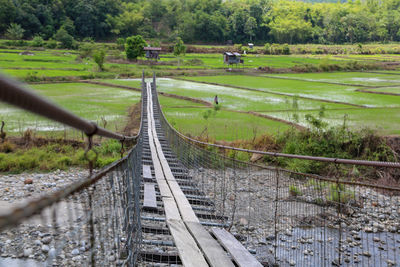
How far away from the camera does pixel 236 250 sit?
3146 mm

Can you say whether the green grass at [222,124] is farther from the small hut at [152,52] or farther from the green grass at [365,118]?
the small hut at [152,52]

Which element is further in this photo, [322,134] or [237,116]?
[237,116]

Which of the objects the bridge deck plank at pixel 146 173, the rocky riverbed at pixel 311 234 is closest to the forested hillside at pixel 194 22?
the bridge deck plank at pixel 146 173

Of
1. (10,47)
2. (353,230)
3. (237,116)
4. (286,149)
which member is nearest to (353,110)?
(237,116)

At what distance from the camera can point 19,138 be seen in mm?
10953

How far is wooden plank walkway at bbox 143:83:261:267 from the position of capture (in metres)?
2.92

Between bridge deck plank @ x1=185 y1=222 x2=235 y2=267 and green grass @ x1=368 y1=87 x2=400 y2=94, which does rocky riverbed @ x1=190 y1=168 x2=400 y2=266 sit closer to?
bridge deck plank @ x1=185 y1=222 x2=235 y2=267

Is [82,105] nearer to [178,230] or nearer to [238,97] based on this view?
[238,97]

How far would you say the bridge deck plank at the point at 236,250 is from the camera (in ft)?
9.64

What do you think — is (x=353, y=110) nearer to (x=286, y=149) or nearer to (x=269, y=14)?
(x=286, y=149)

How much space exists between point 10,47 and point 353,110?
118 feet

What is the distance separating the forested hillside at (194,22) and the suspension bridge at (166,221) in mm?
52725

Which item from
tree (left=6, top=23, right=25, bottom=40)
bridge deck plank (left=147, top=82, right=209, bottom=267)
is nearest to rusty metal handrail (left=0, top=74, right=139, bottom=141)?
bridge deck plank (left=147, top=82, right=209, bottom=267)

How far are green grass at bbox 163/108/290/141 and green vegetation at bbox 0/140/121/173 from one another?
259 centimetres
